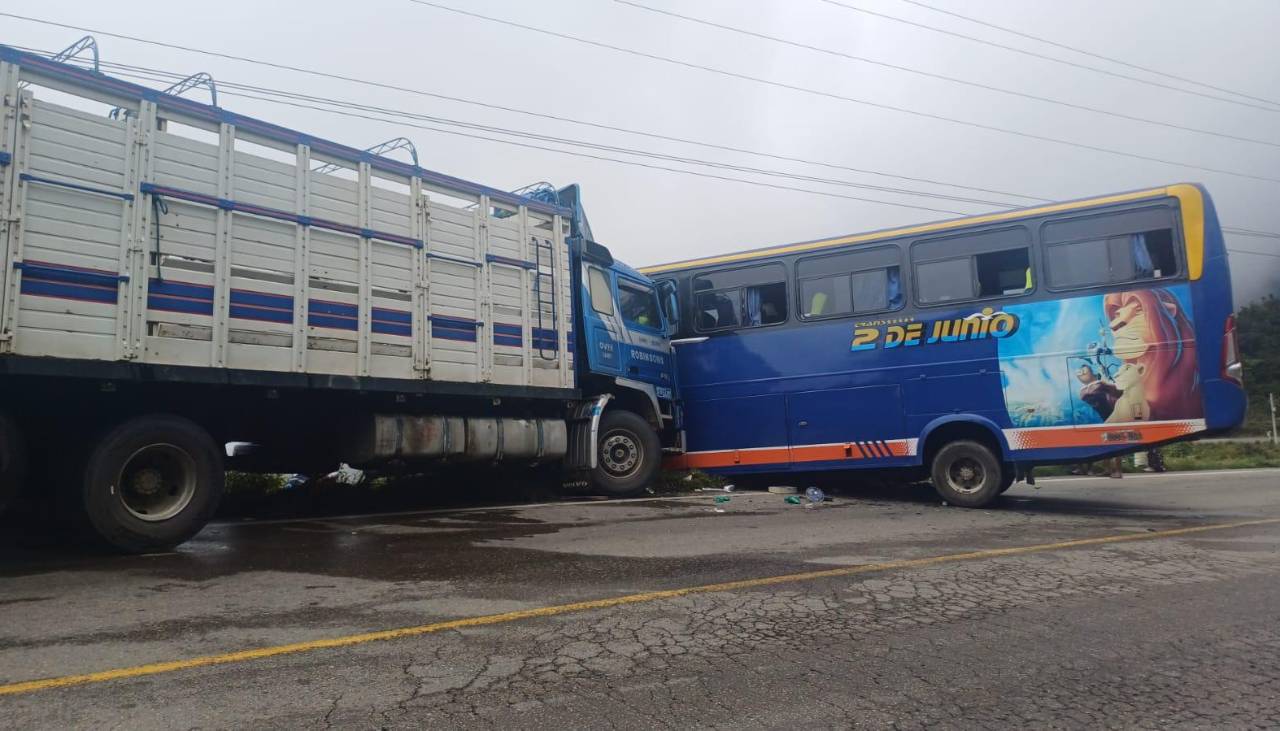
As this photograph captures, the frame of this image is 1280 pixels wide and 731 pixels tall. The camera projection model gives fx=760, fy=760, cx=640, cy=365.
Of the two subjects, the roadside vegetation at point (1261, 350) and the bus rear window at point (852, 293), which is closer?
the bus rear window at point (852, 293)

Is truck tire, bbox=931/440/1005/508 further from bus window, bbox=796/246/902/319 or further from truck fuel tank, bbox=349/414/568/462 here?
truck fuel tank, bbox=349/414/568/462

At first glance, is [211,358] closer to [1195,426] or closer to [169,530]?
[169,530]

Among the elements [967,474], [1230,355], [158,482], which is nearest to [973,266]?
[967,474]

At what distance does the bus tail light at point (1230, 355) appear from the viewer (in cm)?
886

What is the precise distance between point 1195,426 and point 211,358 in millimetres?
10454

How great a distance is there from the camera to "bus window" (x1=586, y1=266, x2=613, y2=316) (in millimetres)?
10867

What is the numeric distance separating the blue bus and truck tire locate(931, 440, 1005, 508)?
0.08 feet

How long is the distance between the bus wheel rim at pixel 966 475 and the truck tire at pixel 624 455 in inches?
158

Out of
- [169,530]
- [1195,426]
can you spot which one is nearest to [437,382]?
[169,530]

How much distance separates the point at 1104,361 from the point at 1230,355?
4.22 ft

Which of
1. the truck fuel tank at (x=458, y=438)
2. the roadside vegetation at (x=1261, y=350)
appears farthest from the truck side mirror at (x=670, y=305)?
the roadside vegetation at (x=1261, y=350)

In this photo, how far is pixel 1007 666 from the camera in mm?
3406

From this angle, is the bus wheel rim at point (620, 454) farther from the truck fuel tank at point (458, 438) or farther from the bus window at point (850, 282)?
the bus window at point (850, 282)

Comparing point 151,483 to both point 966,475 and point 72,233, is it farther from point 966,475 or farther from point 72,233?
point 966,475
